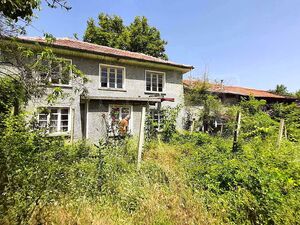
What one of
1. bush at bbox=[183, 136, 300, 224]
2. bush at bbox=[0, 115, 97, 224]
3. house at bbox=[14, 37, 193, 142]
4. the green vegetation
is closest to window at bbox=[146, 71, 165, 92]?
house at bbox=[14, 37, 193, 142]

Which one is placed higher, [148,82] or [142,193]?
[148,82]

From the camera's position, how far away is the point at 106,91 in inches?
570

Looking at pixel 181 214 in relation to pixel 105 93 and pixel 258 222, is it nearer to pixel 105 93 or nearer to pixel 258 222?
pixel 258 222

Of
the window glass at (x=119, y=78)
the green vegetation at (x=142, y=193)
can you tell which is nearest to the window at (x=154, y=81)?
the window glass at (x=119, y=78)

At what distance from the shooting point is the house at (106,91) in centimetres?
1281

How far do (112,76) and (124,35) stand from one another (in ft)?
57.3

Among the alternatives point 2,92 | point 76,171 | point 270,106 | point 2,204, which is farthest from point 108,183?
point 270,106

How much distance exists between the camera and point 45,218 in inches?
126

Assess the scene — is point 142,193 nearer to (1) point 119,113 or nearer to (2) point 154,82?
(1) point 119,113

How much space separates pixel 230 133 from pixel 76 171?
12899 mm

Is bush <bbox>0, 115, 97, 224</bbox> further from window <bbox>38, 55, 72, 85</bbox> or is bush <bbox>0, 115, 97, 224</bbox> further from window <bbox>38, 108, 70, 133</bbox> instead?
window <bbox>38, 108, 70, 133</bbox>

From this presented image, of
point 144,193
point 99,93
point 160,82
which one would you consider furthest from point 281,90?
point 144,193

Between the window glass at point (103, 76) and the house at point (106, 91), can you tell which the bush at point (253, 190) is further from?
the window glass at point (103, 76)

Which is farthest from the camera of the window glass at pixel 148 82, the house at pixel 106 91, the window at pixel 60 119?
the window glass at pixel 148 82
